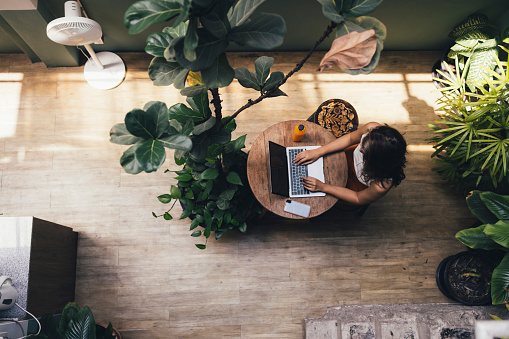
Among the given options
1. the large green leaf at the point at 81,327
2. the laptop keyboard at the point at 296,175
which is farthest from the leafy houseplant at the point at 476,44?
the large green leaf at the point at 81,327

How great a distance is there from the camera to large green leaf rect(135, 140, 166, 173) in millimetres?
1279

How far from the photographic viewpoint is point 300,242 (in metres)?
2.82

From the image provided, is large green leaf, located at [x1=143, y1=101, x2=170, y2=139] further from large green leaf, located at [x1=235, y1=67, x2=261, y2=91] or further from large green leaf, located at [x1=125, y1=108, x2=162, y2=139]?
large green leaf, located at [x1=235, y1=67, x2=261, y2=91]

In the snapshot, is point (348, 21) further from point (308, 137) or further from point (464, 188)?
point (464, 188)

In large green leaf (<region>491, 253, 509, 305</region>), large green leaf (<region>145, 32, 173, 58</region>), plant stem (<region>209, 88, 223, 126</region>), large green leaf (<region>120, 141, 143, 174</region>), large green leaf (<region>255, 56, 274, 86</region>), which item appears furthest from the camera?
large green leaf (<region>491, 253, 509, 305</region>)

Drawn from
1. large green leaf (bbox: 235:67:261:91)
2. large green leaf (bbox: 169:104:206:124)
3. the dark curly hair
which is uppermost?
large green leaf (bbox: 235:67:261:91)

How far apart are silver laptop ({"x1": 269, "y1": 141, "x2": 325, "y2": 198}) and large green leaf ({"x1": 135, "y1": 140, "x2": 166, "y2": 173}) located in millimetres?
1003

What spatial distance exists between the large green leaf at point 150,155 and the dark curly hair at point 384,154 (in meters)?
1.27

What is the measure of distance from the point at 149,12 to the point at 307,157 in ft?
4.69

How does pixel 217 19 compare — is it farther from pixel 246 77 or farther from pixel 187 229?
pixel 187 229

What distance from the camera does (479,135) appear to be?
8.02 ft

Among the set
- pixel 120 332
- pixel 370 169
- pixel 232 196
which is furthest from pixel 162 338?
pixel 370 169

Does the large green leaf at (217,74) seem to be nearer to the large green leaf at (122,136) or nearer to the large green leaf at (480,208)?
the large green leaf at (122,136)

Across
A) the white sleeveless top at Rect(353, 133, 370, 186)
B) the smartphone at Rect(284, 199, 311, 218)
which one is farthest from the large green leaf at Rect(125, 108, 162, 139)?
the white sleeveless top at Rect(353, 133, 370, 186)
